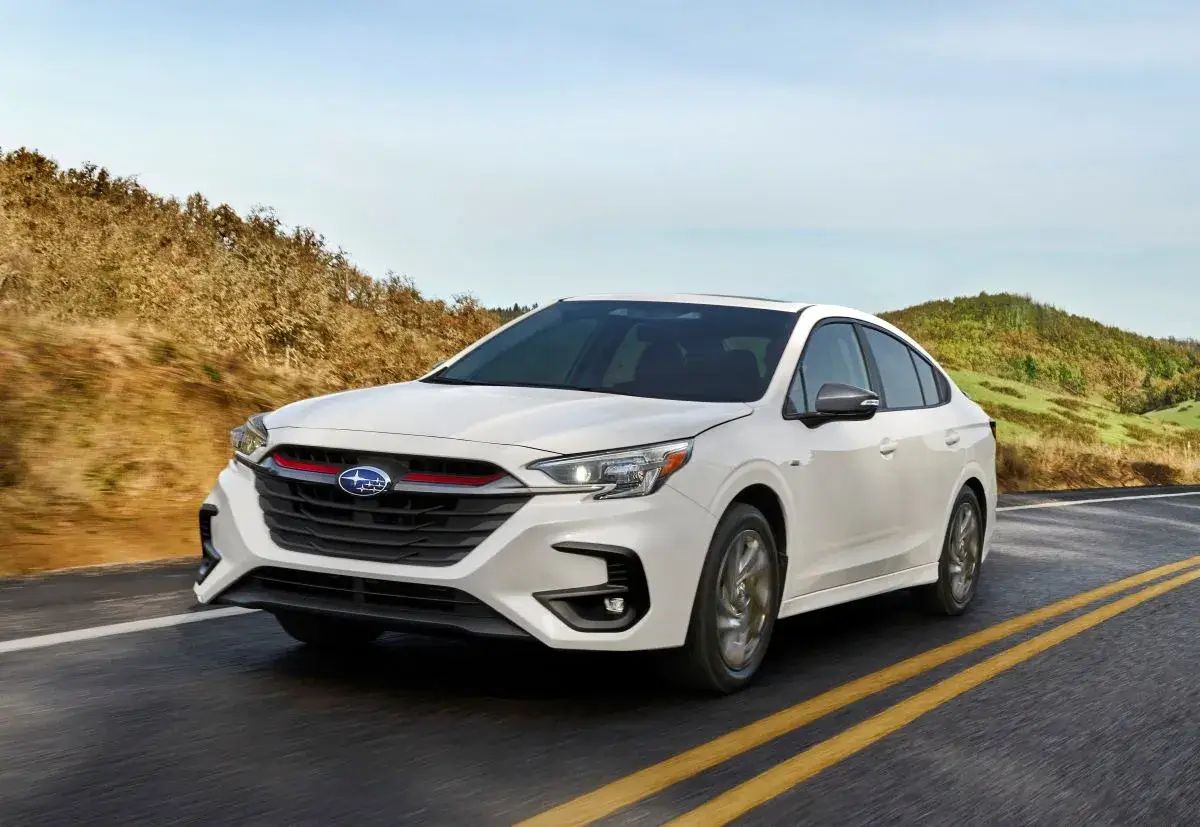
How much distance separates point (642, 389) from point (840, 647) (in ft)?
6.07

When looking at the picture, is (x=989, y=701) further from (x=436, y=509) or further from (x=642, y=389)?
(x=436, y=509)

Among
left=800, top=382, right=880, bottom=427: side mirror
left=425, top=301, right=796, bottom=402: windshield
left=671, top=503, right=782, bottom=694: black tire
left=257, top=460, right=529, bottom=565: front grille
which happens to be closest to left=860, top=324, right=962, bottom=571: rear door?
left=800, top=382, right=880, bottom=427: side mirror

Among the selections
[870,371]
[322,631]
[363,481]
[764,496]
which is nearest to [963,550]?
[870,371]

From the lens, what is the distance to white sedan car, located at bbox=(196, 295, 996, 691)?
554 cm

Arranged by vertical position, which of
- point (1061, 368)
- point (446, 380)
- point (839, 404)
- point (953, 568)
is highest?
point (1061, 368)

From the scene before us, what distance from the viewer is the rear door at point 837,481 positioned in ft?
22.3

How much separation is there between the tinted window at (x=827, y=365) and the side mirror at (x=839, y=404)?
78 mm

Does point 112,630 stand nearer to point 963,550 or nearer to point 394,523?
point 394,523

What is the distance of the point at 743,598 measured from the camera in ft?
20.8

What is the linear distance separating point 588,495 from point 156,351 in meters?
9.12

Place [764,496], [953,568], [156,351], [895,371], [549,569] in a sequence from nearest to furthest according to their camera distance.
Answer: [549,569] < [764,496] < [895,371] < [953,568] < [156,351]

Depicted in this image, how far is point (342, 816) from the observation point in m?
4.41

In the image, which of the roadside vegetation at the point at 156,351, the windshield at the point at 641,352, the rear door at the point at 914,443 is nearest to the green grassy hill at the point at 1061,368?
the roadside vegetation at the point at 156,351

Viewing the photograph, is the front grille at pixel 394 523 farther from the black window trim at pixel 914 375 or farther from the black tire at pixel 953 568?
the black tire at pixel 953 568
